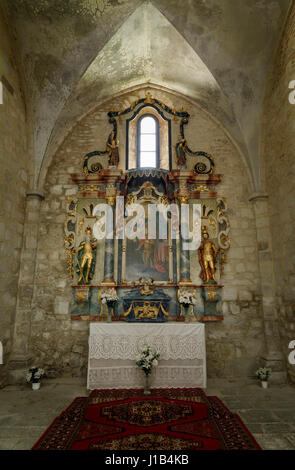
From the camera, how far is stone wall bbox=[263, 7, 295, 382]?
19.6 feet

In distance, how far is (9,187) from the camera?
21.1ft

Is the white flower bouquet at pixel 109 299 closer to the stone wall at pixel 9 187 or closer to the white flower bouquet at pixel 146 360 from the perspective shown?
the white flower bouquet at pixel 146 360

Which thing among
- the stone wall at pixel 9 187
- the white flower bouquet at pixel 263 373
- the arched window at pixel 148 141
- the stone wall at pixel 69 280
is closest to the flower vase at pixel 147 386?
the stone wall at pixel 69 280

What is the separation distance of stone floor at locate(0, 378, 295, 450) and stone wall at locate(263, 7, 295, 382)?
111cm

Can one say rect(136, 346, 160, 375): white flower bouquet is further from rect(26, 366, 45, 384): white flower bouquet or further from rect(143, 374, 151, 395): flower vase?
rect(26, 366, 45, 384): white flower bouquet

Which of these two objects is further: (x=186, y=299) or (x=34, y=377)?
(x=186, y=299)

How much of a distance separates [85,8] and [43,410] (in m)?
7.83

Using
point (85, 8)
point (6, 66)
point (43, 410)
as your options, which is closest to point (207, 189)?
point (85, 8)

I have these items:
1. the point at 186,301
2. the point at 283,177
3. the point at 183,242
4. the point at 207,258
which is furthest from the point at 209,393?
the point at 283,177

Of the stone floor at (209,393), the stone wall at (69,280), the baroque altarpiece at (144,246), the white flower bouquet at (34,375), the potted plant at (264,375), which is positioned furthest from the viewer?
the baroque altarpiece at (144,246)

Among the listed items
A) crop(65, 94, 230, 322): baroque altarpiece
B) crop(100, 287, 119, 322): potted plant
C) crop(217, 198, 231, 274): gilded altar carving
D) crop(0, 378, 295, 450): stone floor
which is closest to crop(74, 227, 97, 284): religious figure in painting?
crop(65, 94, 230, 322): baroque altarpiece

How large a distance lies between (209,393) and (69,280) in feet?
13.2

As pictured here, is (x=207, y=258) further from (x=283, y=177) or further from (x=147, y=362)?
(x=147, y=362)

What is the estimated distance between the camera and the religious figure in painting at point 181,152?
765 cm
